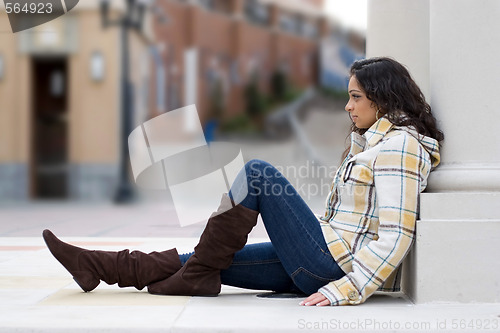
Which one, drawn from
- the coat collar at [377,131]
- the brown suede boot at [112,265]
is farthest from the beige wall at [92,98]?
the coat collar at [377,131]

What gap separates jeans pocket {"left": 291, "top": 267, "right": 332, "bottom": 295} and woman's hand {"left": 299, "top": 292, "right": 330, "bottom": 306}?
82 millimetres

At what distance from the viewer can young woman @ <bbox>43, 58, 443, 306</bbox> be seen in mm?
2385

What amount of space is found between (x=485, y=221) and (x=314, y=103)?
13.0 ft

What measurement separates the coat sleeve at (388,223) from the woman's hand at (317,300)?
17 mm

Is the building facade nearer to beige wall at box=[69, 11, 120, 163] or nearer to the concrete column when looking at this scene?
beige wall at box=[69, 11, 120, 163]

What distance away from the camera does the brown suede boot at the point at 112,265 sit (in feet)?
8.55

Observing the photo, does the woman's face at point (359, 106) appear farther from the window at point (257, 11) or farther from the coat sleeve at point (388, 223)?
the window at point (257, 11)

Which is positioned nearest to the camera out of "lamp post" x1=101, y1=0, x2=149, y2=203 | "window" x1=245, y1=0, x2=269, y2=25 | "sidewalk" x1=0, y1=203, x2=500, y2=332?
"sidewalk" x1=0, y1=203, x2=500, y2=332

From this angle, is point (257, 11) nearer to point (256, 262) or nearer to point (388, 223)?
point (256, 262)

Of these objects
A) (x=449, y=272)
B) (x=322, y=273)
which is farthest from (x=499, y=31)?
(x=322, y=273)

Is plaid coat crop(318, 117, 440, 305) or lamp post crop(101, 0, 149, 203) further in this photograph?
lamp post crop(101, 0, 149, 203)

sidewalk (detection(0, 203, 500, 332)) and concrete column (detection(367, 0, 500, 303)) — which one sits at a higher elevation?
concrete column (detection(367, 0, 500, 303))

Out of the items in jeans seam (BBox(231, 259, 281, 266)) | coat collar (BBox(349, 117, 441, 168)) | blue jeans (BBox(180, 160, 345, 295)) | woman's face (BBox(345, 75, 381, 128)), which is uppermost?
woman's face (BBox(345, 75, 381, 128))

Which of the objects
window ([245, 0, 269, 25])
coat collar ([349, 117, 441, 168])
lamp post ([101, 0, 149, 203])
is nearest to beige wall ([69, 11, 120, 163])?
lamp post ([101, 0, 149, 203])
